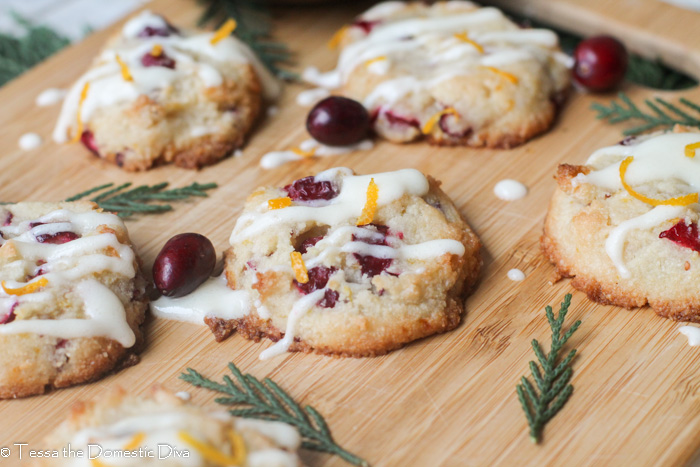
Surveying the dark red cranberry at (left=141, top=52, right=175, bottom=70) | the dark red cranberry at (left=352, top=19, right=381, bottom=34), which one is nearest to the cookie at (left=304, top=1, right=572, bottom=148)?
the dark red cranberry at (left=352, top=19, right=381, bottom=34)

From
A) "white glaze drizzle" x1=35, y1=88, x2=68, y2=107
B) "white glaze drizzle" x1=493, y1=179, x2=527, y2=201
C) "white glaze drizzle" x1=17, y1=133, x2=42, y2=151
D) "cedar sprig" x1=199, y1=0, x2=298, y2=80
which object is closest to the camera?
"white glaze drizzle" x1=493, y1=179, x2=527, y2=201

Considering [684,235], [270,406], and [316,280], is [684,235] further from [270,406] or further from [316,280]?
[270,406]

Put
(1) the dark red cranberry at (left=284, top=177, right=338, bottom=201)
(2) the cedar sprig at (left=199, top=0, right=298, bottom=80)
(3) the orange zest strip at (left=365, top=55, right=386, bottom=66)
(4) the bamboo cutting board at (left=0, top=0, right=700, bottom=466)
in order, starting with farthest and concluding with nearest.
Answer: (2) the cedar sprig at (left=199, top=0, right=298, bottom=80)
(3) the orange zest strip at (left=365, top=55, right=386, bottom=66)
(1) the dark red cranberry at (left=284, top=177, right=338, bottom=201)
(4) the bamboo cutting board at (left=0, top=0, right=700, bottom=466)

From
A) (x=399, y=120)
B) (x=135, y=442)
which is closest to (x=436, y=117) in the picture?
(x=399, y=120)

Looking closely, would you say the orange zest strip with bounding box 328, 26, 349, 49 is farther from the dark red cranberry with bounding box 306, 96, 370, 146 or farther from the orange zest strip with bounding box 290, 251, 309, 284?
the orange zest strip with bounding box 290, 251, 309, 284

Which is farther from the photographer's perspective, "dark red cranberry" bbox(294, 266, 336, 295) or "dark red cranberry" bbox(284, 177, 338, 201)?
"dark red cranberry" bbox(284, 177, 338, 201)

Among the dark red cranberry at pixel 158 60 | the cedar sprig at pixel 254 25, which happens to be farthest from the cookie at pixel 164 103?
the cedar sprig at pixel 254 25

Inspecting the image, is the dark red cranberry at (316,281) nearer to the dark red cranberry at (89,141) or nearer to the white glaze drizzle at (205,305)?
the white glaze drizzle at (205,305)
